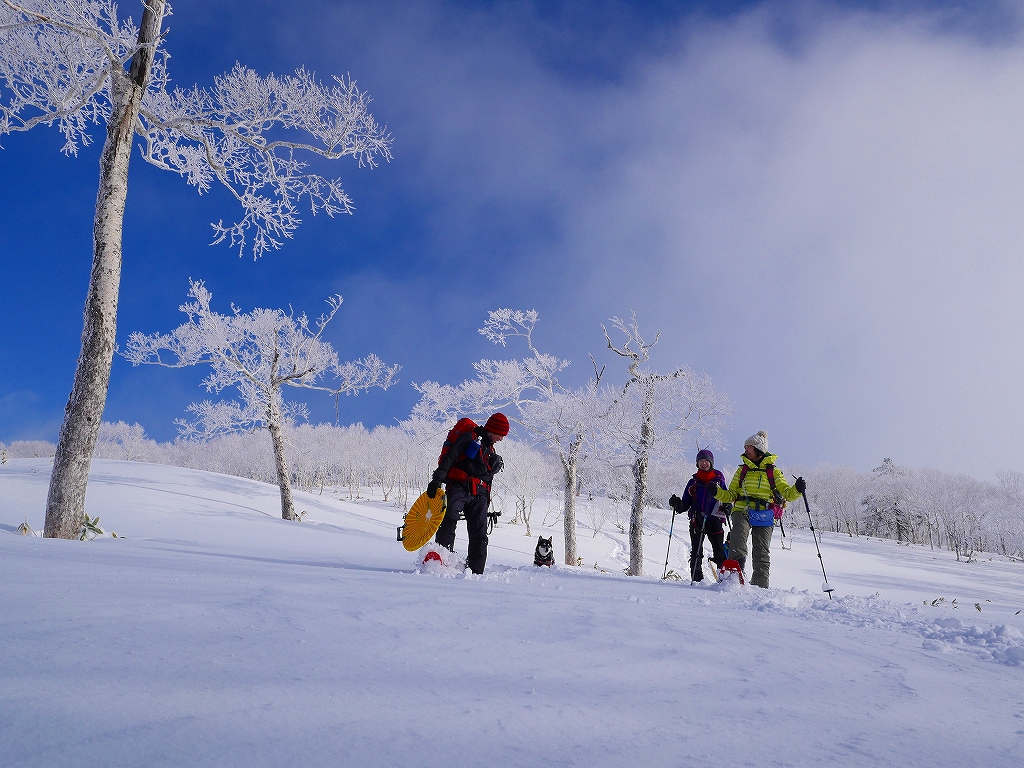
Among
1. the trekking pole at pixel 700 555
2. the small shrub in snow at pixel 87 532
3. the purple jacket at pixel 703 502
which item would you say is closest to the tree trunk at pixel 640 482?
the trekking pole at pixel 700 555

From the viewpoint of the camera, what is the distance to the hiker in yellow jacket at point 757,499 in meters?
6.57

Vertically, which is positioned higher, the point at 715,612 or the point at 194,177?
the point at 194,177

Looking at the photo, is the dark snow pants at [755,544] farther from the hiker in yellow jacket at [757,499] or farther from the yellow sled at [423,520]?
the yellow sled at [423,520]

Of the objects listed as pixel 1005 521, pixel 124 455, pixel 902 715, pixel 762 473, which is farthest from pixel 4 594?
pixel 124 455

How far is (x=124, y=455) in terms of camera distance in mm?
85750

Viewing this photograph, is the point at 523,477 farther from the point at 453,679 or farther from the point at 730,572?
the point at 453,679

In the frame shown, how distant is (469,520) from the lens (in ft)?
18.5

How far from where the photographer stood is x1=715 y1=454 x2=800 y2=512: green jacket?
6.55 meters

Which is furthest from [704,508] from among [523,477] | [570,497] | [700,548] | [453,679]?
[523,477]

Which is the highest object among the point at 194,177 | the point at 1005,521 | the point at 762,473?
the point at 194,177

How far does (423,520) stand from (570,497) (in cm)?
1309

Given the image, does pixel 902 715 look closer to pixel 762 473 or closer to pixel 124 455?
pixel 762 473

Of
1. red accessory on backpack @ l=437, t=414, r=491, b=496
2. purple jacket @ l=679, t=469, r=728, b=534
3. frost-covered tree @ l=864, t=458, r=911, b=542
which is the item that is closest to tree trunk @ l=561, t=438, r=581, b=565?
purple jacket @ l=679, t=469, r=728, b=534

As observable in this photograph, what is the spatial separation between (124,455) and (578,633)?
106866mm
